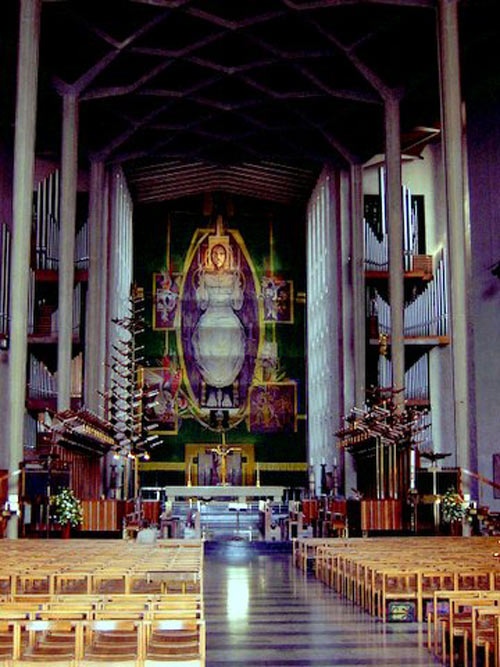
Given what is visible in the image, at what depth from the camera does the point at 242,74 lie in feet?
84.1

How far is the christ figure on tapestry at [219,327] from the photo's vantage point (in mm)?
34812

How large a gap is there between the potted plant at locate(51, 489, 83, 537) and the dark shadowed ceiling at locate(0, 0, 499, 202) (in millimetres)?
10486

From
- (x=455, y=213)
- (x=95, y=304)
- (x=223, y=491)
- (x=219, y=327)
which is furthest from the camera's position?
(x=219, y=327)

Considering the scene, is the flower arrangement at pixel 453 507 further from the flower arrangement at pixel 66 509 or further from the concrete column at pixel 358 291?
the concrete column at pixel 358 291

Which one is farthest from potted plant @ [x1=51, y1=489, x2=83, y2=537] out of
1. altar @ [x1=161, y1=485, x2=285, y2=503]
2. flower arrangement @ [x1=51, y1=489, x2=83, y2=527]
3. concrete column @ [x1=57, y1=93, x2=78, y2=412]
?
altar @ [x1=161, y1=485, x2=285, y2=503]

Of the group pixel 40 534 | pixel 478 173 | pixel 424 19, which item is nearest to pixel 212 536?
pixel 40 534

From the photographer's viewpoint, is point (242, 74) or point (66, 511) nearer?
point (66, 511)

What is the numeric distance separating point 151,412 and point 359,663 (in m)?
25.7

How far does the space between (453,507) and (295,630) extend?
8258 millimetres

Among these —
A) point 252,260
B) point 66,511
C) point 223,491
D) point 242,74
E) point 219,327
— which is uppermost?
point 242,74

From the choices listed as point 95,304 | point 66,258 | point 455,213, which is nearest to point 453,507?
point 455,213

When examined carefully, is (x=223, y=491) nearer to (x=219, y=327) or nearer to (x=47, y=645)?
(x=219, y=327)

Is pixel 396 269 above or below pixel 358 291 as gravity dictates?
below

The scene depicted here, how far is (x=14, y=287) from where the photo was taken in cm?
1792
